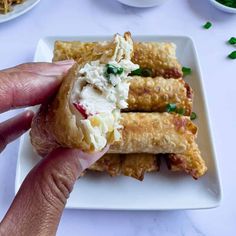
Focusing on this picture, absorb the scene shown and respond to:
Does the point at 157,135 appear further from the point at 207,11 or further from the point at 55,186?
the point at 207,11

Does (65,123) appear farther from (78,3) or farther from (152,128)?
(78,3)

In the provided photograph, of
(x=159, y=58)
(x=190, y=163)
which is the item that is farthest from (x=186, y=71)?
(x=190, y=163)

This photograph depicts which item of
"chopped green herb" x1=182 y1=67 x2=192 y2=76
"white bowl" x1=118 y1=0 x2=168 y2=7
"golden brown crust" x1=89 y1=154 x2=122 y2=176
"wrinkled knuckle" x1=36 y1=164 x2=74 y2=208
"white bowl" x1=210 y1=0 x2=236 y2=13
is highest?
"wrinkled knuckle" x1=36 y1=164 x2=74 y2=208

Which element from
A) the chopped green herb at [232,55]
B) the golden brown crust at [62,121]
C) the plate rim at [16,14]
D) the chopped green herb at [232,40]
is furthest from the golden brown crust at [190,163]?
the plate rim at [16,14]

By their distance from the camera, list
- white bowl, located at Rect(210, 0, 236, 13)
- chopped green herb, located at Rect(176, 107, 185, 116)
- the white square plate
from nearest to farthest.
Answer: the white square plate
chopped green herb, located at Rect(176, 107, 185, 116)
white bowl, located at Rect(210, 0, 236, 13)

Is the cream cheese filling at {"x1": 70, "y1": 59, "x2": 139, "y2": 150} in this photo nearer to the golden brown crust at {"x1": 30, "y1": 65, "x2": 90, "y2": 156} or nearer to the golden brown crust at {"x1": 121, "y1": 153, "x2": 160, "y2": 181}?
the golden brown crust at {"x1": 30, "y1": 65, "x2": 90, "y2": 156}

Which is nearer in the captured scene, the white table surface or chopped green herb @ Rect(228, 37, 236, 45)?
the white table surface

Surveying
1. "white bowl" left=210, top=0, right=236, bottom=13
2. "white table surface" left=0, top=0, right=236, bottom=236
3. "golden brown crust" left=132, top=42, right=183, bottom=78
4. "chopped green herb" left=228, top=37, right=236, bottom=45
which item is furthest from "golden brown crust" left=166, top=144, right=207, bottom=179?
"white bowl" left=210, top=0, right=236, bottom=13
